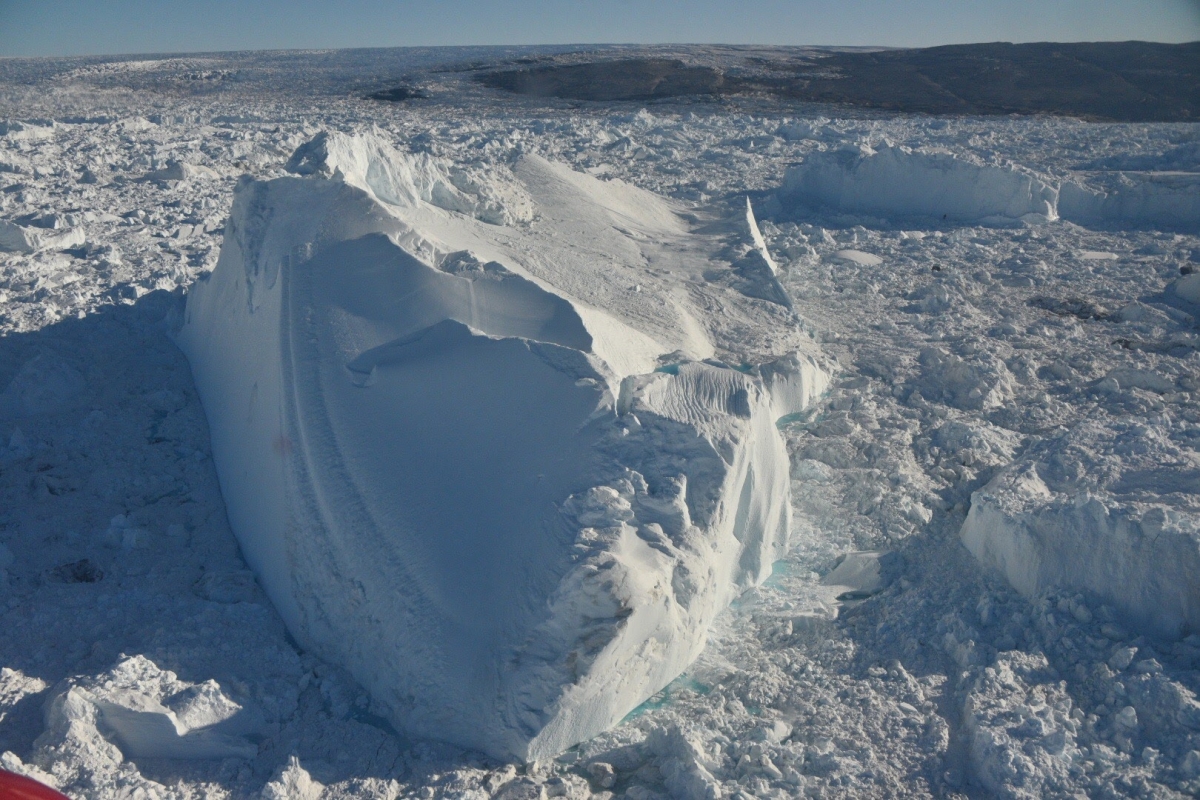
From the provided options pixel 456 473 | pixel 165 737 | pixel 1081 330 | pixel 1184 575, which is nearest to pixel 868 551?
pixel 1184 575

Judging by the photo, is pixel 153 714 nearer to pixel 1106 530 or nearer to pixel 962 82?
pixel 1106 530

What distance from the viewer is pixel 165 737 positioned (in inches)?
93.0

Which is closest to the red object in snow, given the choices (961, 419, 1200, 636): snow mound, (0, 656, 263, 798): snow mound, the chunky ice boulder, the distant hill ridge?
(0, 656, 263, 798): snow mound

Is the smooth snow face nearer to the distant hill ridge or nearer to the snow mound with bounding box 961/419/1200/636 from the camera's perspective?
the snow mound with bounding box 961/419/1200/636

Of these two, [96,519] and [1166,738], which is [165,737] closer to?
[96,519]

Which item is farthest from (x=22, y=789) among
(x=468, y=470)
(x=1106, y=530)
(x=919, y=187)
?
(x=919, y=187)

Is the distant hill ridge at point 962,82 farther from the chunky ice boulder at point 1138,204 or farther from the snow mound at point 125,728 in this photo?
the snow mound at point 125,728

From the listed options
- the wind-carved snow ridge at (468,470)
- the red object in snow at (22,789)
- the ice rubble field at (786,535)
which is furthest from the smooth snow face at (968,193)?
the red object in snow at (22,789)

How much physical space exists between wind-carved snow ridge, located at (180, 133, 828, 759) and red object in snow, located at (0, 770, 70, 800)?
0.93 metres

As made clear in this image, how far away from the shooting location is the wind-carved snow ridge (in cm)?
258

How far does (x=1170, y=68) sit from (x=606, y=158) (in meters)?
21.1

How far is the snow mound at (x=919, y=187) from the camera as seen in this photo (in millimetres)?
8945

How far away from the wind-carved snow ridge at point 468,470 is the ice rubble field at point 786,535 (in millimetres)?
56

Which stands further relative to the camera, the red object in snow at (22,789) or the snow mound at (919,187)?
the snow mound at (919,187)
